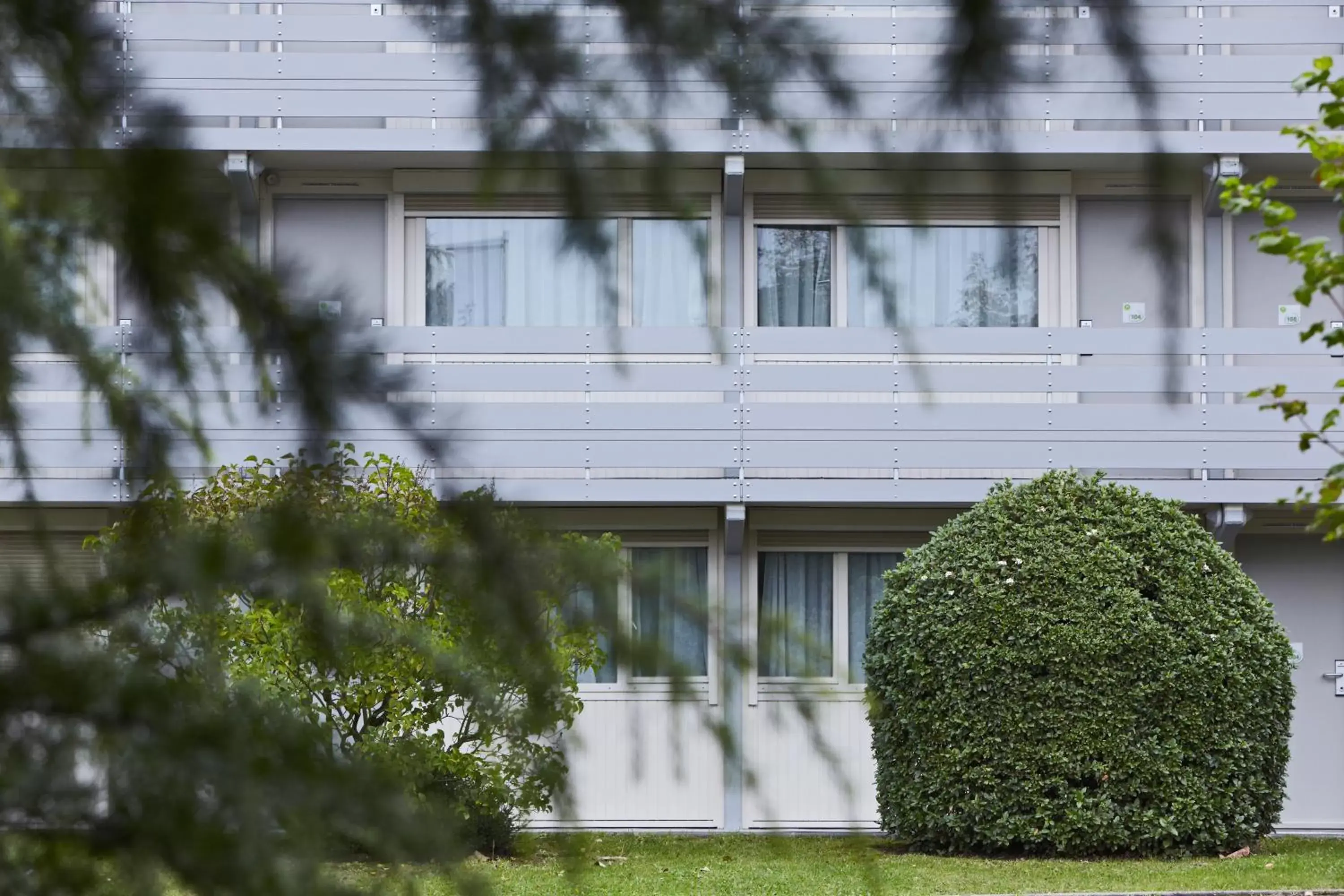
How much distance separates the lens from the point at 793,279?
1434cm

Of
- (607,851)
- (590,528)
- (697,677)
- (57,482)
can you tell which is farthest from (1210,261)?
(697,677)

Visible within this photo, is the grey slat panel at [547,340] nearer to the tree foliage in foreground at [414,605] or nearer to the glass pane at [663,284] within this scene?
the glass pane at [663,284]

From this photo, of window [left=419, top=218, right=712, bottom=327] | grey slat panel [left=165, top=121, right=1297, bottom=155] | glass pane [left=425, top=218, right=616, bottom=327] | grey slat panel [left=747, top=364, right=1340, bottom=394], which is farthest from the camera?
glass pane [left=425, top=218, right=616, bottom=327]

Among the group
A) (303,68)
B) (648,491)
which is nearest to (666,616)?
(648,491)

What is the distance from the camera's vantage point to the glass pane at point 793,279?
1426 cm

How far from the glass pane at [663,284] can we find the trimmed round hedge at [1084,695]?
4.27 meters

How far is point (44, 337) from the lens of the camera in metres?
1.72

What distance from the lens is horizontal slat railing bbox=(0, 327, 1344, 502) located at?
13188mm

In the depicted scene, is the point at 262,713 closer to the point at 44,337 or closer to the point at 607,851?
the point at 44,337

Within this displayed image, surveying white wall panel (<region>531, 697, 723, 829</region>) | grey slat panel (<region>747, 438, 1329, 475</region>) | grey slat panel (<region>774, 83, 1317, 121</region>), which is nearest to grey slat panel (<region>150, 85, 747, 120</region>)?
grey slat panel (<region>747, 438, 1329, 475</region>)

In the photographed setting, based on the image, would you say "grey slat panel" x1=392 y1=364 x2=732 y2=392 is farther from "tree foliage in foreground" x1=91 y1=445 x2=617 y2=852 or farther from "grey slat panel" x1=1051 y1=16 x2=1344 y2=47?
"tree foliage in foreground" x1=91 y1=445 x2=617 y2=852

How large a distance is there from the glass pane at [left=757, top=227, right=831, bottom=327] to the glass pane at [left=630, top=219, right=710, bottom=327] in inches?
25.8

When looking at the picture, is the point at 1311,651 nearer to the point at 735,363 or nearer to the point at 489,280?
the point at 735,363

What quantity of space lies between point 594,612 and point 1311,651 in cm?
1380
